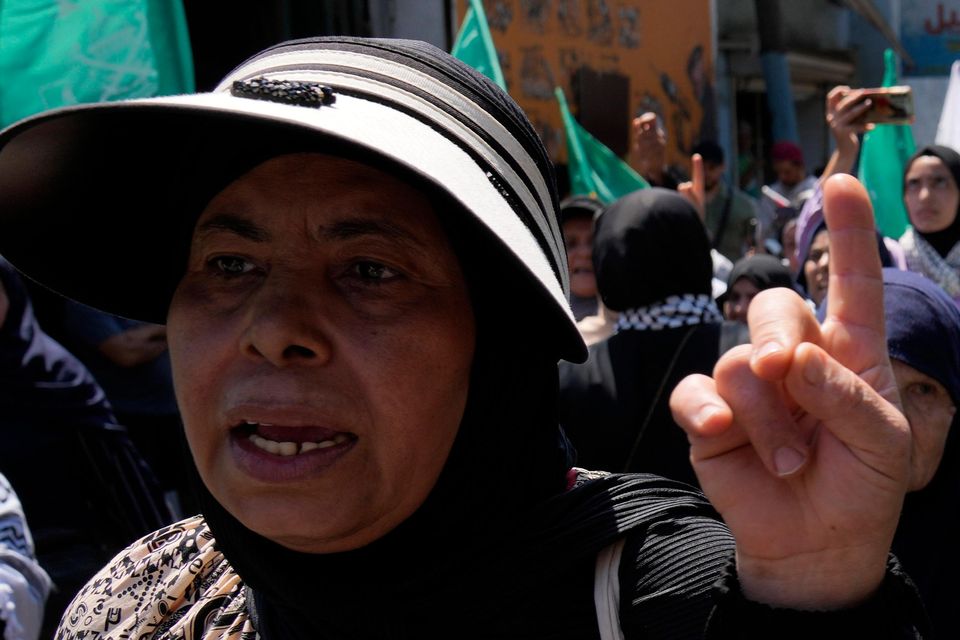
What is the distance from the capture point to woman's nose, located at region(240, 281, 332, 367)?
127 centimetres

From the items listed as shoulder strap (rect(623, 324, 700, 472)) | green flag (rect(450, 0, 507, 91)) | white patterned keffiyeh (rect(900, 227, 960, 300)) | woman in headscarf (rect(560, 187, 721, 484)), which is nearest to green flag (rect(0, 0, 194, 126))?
green flag (rect(450, 0, 507, 91))

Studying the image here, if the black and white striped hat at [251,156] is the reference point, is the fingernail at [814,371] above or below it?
below

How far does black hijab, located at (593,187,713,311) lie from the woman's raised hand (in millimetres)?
2275

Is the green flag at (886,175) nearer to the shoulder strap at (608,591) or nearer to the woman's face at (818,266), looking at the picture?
the woman's face at (818,266)

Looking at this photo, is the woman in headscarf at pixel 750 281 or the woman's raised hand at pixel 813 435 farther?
the woman in headscarf at pixel 750 281

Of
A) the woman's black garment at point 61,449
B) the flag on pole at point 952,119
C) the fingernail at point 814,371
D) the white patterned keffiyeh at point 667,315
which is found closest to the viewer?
the fingernail at point 814,371

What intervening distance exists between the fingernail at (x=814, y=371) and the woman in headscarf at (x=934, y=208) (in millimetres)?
4638

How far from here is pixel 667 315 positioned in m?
3.32

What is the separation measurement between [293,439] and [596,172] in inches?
184

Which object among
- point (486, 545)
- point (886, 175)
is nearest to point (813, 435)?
point (486, 545)

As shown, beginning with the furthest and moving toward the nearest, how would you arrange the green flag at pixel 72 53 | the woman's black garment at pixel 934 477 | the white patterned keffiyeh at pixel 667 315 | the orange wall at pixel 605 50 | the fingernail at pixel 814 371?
the orange wall at pixel 605 50 < the green flag at pixel 72 53 < the white patterned keffiyeh at pixel 667 315 < the woman's black garment at pixel 934 477 < the fingernail at pixel 814 371

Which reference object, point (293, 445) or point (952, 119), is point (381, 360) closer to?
point (293, 445)

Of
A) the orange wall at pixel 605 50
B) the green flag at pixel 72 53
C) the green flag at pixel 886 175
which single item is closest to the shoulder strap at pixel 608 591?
the green flag at pixel 72 53

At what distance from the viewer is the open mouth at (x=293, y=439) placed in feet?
4.24
